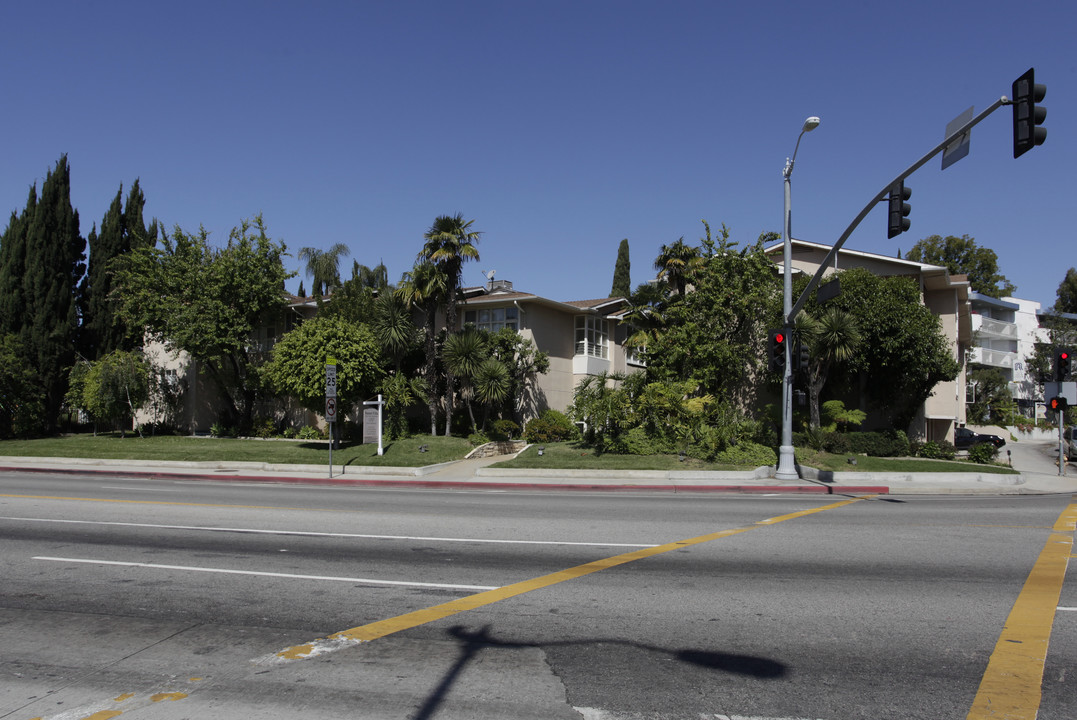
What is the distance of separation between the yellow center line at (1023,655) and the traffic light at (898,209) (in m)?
7.17

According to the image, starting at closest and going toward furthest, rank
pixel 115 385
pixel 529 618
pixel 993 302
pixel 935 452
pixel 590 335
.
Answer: pixel 529 618 < pixel 935 452 < pixel 115 385 < pixel 590 335 < pixel 993 302

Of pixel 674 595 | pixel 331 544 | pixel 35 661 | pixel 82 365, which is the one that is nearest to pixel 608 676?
pixel 674 595

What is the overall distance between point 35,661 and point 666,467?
742 inches

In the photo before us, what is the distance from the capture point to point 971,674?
506cm

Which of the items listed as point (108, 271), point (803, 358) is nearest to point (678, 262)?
point (803, 358)

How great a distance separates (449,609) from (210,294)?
30.4m

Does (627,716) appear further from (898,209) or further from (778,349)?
(778,349)

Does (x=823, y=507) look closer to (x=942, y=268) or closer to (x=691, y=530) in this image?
(x=691, y=530)

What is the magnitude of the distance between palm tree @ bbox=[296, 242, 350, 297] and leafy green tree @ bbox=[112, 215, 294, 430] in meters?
18.9

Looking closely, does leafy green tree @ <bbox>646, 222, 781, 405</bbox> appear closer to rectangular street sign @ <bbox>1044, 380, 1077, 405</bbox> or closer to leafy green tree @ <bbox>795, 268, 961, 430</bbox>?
leafy green tree @ <bbox>795, 268, 961, 430</bbox>

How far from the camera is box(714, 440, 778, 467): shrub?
23234mm

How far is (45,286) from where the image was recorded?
3806 cm

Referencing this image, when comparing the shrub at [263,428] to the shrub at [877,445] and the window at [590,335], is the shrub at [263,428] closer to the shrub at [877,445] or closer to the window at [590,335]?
the window at [590,335]

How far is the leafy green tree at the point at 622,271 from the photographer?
61031 millimetres
